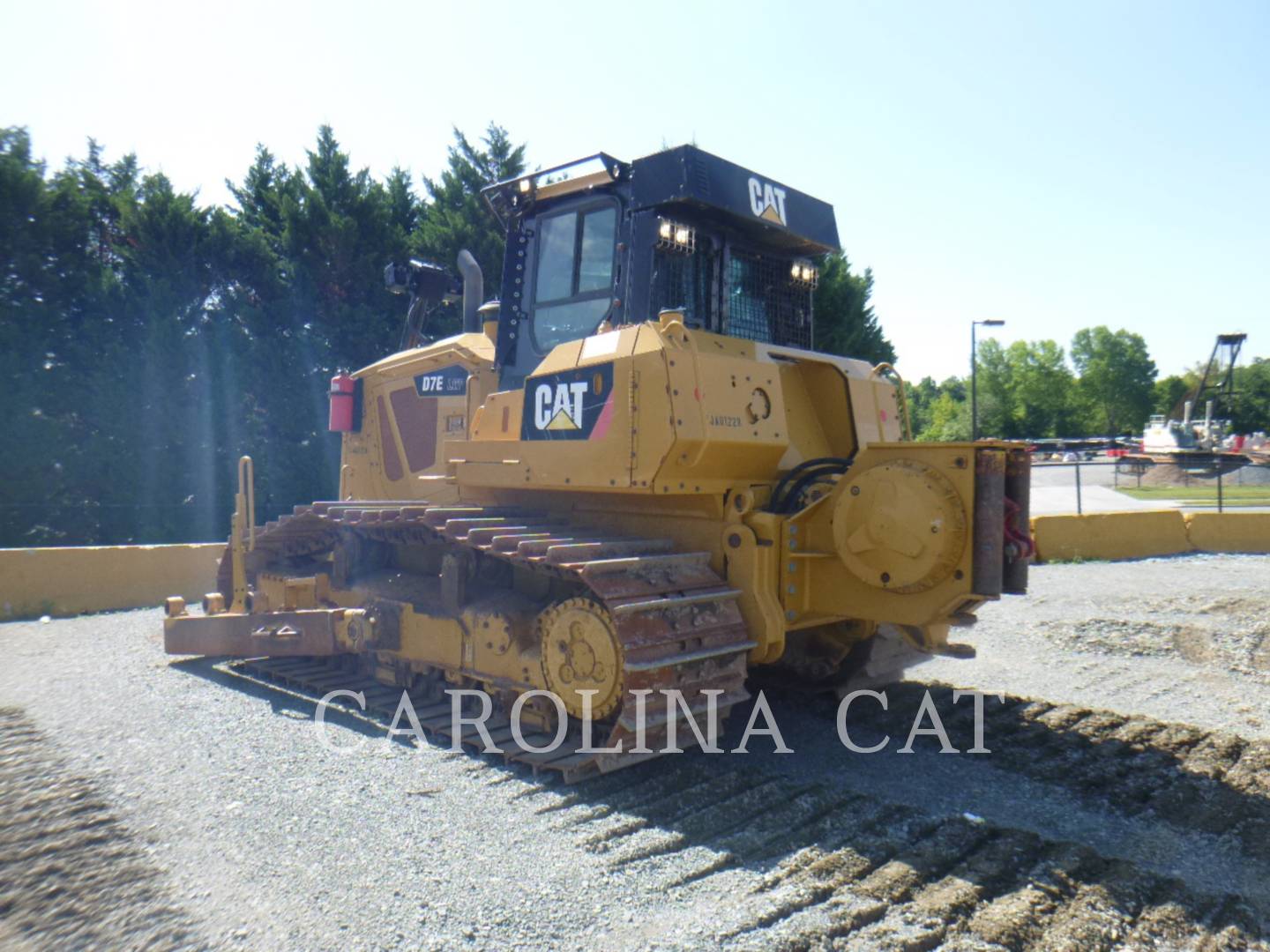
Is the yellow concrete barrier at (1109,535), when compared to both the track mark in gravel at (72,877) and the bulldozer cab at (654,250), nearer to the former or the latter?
the bulldozer cab at (654,250)

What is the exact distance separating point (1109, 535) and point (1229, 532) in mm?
1892

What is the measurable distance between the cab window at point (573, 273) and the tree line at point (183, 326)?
1253cm

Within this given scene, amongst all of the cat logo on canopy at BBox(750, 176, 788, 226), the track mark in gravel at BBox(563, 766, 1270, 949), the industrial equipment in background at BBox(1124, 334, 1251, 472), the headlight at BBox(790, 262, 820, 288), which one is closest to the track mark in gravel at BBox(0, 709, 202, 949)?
the track mark in gravel at BBox(563, 766, 1270, 949)

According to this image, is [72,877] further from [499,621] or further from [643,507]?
[643,507]

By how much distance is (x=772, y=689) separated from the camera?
6164 millimetres

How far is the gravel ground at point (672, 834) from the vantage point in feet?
→ 10.2

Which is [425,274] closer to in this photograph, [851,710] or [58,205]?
[851,710]

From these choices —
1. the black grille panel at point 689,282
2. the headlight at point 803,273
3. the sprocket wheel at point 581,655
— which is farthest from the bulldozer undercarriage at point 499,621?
the headlight at point 803,273

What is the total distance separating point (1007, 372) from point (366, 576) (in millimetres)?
64344

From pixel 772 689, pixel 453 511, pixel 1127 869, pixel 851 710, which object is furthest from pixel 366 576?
pixel 1127 869

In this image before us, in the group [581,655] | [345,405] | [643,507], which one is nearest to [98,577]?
[345,405]

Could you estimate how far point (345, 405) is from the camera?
7.83 m

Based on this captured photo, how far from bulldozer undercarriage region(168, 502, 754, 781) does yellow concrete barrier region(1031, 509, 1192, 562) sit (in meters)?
9.87

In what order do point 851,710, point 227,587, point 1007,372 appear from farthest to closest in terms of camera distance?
point 1007,372
point 227,587
point 851,710
